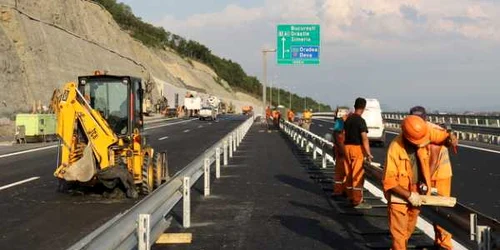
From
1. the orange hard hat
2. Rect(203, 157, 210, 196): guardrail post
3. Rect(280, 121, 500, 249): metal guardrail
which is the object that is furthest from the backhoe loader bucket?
the orange hard hat

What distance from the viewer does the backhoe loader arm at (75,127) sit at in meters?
12.1

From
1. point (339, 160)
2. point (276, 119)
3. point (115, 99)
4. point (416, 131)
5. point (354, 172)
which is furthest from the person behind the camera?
point (276, 119)

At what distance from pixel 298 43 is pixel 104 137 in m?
38.8

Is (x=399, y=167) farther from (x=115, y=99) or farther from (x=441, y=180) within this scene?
(x=115, y=99)

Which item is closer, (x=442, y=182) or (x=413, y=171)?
(x=413, y=171)

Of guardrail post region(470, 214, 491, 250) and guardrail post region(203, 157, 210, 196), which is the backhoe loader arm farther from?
guardrail post region(470, 214, 491, 250)

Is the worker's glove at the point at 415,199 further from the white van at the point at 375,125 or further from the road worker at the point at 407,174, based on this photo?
the white van at the point at 375,125

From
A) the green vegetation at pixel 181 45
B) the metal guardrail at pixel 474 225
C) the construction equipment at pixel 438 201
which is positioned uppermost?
the green vegetation at pixel 181 45

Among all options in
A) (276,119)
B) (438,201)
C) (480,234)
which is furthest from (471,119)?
(480,234)

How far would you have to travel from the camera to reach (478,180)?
15.2 metres

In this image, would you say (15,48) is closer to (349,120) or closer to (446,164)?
(349,120)

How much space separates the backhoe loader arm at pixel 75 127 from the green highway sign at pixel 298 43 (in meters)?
38.2

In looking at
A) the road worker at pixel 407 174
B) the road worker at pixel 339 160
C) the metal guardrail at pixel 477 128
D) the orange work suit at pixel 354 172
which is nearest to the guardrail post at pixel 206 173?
the road worker at pixel 339 160

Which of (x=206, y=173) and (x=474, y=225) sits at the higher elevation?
(x=474, y=225)
